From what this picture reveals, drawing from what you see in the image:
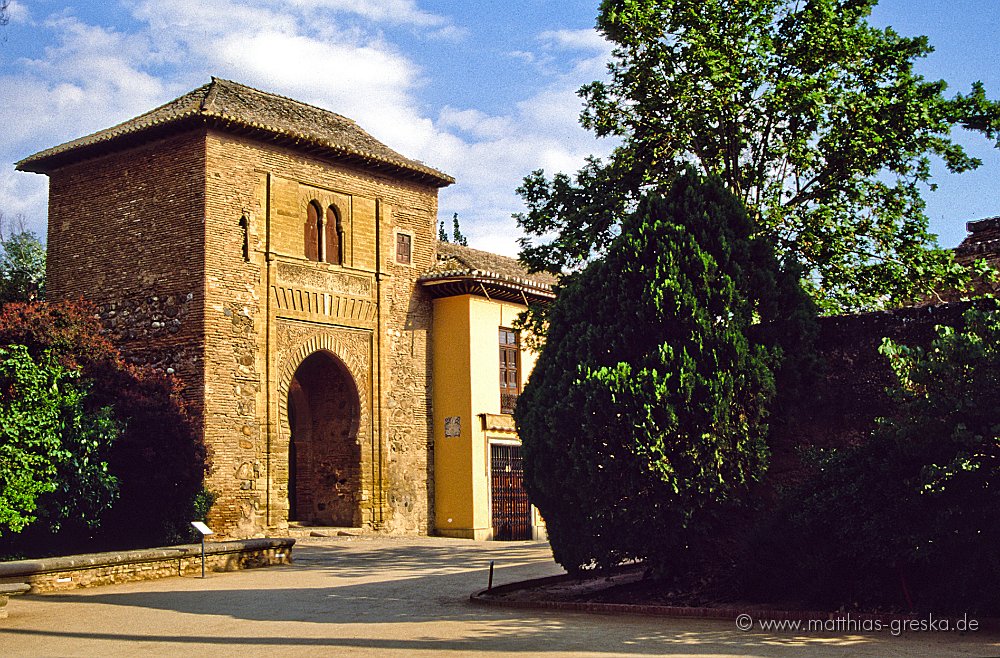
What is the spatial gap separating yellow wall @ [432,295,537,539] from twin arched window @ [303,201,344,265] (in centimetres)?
305

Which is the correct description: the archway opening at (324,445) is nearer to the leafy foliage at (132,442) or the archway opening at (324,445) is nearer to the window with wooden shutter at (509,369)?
the window with wooden shutter at (509,369)

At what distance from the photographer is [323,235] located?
74.5ft

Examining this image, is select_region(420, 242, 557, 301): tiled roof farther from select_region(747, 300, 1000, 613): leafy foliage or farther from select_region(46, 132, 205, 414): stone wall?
select_region(747, 300, 1000, 613): leafy foliage

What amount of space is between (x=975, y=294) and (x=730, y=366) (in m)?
9.30

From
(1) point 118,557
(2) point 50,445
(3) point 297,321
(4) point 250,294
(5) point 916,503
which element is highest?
(4) point 250,294

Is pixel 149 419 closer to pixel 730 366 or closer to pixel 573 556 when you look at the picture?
pixel 573 556

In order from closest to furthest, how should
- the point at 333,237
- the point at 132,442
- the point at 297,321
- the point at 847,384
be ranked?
the point at 847,384 → the point at 132,442 → the point at 297,321 → the point at 333,237

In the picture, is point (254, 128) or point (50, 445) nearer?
point (50, 445)

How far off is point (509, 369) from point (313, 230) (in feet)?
19.8

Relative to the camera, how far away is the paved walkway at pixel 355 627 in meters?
8.11

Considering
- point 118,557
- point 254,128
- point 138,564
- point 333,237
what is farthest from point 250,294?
point 118,557

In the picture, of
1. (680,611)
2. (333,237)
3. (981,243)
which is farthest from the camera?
(333,237)

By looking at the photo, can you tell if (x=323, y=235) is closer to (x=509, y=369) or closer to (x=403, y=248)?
(x=403, y=248)

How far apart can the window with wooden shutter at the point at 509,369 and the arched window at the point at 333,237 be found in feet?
15.0
